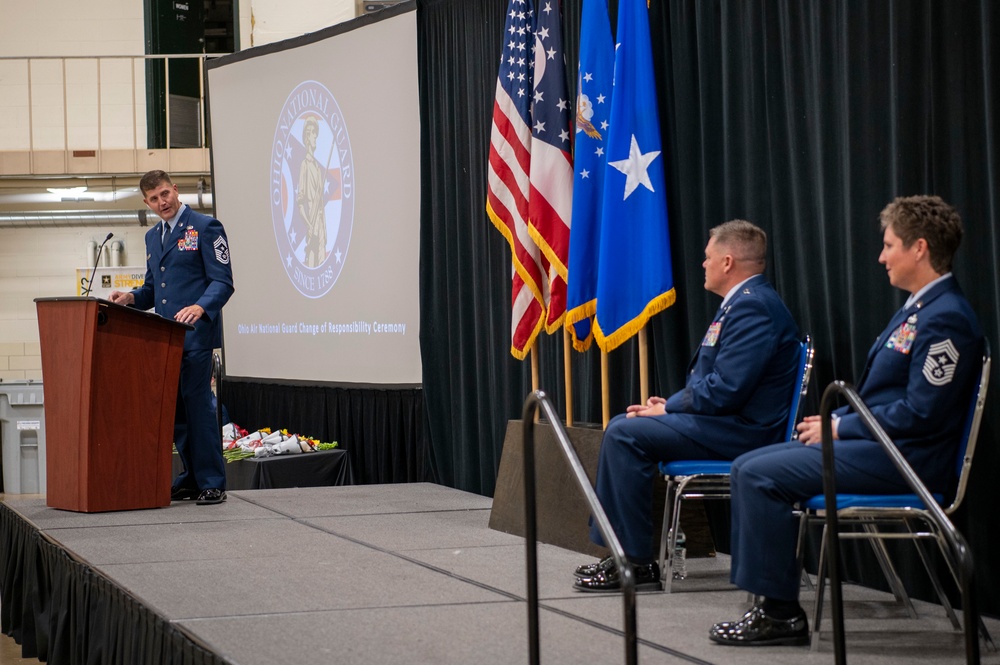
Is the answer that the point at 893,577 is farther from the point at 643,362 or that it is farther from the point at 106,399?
the point at 106,399

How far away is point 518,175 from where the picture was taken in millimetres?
4906

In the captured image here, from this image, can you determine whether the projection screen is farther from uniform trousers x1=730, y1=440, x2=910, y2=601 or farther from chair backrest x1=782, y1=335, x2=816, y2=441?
uniform trousers x1=730, y1=440, x2=910, y2=601

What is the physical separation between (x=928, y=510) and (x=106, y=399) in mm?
3303

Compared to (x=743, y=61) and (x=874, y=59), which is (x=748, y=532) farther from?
(x=743, y=61)

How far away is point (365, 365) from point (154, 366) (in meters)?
2.57

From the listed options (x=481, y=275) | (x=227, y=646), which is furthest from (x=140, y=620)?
(x=481, y=275)

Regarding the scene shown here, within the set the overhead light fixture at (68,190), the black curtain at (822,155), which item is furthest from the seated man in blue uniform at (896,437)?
the overhead light fixture at (68,190)

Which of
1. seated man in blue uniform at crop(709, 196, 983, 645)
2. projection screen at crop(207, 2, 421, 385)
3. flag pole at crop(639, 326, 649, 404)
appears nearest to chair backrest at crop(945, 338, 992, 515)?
seated man in blue uniform at crop(709, 196, 983, 645)

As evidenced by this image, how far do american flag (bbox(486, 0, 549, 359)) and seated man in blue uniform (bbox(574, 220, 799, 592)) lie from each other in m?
1.50

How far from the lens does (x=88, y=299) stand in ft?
14.4

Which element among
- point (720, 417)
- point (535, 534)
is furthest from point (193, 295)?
point (535, 534)

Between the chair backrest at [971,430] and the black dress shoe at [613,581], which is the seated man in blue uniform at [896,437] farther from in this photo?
the black dress shoe at [613,581]

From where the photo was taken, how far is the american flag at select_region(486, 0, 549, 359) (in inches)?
189

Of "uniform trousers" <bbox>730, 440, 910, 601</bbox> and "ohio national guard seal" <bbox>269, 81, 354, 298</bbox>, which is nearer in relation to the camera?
"uniform trousers" <bbox>730, 440, 910, 601</bbox>
